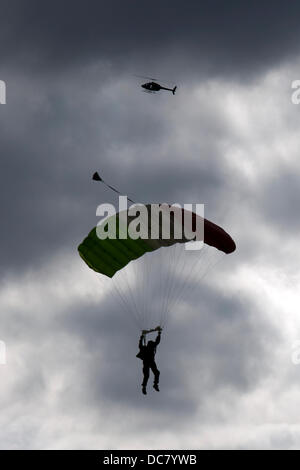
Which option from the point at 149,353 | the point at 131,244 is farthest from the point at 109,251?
the point at 149,353

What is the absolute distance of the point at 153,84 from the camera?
56.5 meters

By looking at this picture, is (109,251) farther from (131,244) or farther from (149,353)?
(149,353)

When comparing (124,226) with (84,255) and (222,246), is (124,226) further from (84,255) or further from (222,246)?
(222,246)

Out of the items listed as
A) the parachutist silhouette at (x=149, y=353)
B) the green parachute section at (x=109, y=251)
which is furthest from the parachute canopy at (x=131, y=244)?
the parachutist silhouette at (x=149, y=353)

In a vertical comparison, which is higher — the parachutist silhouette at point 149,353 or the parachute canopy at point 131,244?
the parachute canopy at point 131,244

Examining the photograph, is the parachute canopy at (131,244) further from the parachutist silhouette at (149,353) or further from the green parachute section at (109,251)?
the parachutist silhouette at (149,353)

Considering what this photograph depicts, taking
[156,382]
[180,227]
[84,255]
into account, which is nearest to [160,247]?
[180,227]

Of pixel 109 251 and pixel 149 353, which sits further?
pixel 109 251

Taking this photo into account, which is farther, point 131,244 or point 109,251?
point 109,251

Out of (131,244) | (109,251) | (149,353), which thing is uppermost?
(131,244)

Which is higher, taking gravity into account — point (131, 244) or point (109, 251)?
point (131, 244)

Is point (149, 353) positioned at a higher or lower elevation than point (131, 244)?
lower

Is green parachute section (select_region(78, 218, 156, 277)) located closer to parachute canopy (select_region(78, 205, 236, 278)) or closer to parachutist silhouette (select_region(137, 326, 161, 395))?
parachute canopy (select_region(78, 205, 236, 278))
